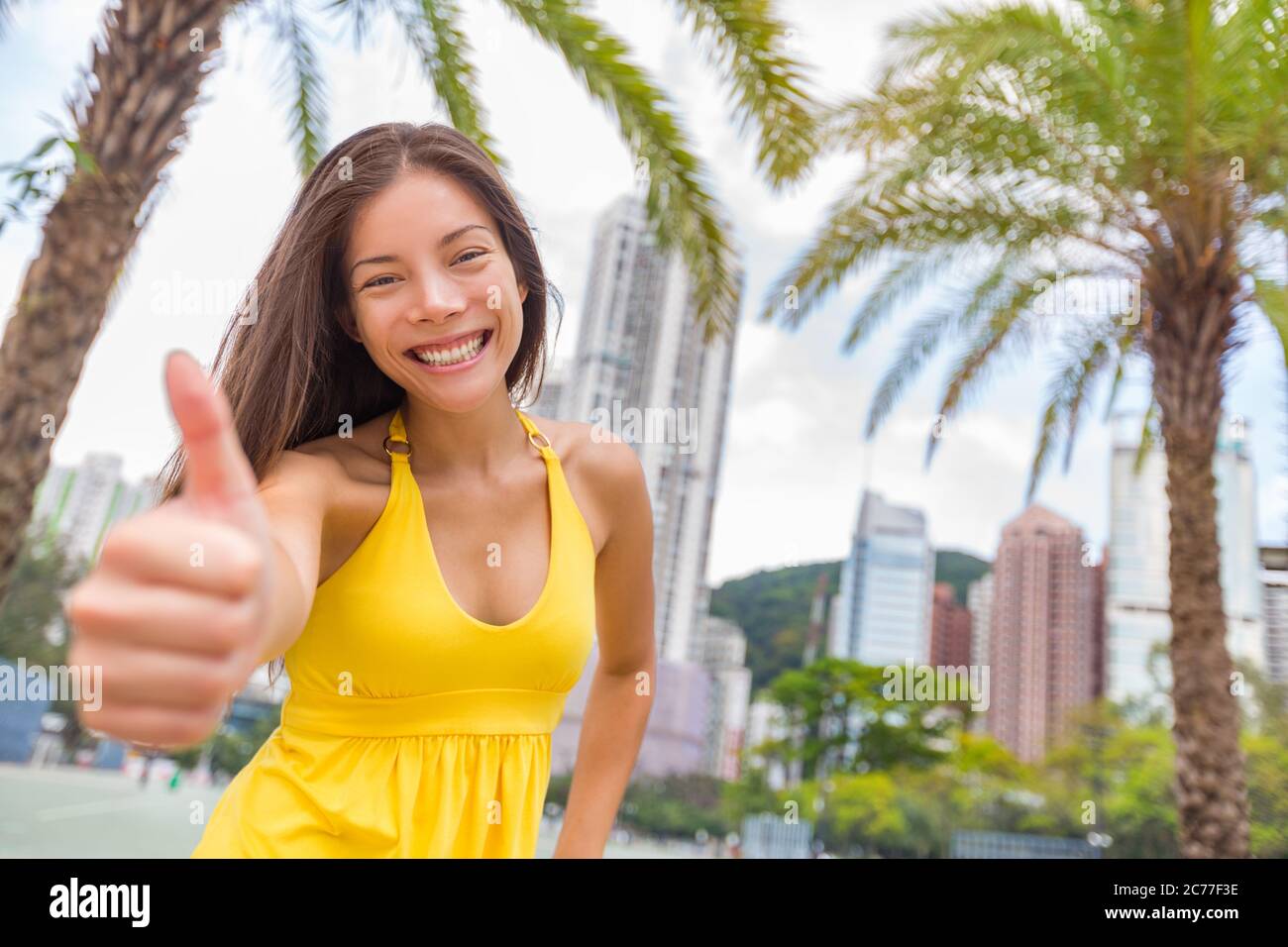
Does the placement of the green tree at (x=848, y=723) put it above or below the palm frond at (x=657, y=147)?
below

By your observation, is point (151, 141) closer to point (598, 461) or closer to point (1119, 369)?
point (598, 461)

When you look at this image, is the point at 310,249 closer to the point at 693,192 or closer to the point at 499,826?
the point at 499,826

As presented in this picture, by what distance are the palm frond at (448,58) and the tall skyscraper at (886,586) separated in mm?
17784

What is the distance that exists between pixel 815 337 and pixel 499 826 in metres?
30.3

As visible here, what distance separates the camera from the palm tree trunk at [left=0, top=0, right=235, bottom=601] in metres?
3.31

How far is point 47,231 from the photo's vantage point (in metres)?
3.38

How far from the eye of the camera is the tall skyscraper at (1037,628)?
20.5 m

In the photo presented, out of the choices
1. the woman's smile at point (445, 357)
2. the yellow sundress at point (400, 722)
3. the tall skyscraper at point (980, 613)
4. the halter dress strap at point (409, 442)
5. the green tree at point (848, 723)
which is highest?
the tall skyscraper at point (980, 613)

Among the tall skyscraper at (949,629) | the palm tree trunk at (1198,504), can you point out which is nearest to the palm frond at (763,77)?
the palm tree trunk at (1198,504)

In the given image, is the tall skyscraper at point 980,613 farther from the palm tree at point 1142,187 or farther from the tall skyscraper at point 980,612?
the palm tree at point 1142,187

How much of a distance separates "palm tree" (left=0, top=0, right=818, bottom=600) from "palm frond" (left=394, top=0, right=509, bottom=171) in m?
0.04

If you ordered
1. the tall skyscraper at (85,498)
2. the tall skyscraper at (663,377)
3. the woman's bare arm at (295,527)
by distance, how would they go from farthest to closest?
the tall skyscraper at (663,377) → the tall skyscraper at (85,498) → the woman's bare arm at (295,527)

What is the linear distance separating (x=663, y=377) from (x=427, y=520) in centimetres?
1533

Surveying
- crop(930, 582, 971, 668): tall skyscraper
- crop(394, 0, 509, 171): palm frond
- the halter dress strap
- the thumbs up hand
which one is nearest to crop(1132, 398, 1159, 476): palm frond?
crop(394, 0, 509, 171): palm frond
